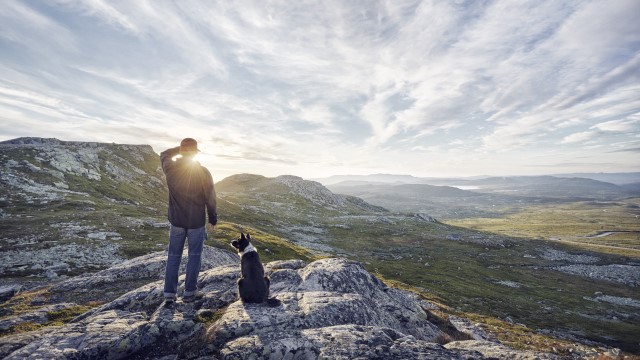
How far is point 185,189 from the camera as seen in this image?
37.9 feet

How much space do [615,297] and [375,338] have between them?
98711 millimetres

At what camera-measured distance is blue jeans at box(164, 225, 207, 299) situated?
1170 centimetres

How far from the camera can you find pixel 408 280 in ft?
224

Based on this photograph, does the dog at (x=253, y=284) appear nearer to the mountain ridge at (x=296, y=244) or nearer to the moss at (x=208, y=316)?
the moss at (x=208, y=316)

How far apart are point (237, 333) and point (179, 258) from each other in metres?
4.40

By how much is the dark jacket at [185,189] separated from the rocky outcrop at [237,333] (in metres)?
3.30

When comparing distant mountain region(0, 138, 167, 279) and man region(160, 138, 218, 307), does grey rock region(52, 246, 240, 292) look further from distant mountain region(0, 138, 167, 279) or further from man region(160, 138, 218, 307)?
man region(160, 138, 218, 307)

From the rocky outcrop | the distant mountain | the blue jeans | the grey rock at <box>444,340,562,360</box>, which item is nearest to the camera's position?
the rocky outcrop

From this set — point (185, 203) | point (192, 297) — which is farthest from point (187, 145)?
point (192, 297)

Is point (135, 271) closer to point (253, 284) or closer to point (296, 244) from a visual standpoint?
point (253, 284)

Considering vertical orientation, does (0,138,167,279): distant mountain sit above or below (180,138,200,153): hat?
below

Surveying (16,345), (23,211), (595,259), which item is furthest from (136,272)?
(595,259)

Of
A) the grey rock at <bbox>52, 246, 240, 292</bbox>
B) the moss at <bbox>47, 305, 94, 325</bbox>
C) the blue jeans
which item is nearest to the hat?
the blue jeans

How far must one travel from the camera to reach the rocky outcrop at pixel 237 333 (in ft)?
27.2
